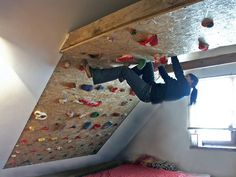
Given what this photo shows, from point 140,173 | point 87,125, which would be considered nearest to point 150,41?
point 87,125

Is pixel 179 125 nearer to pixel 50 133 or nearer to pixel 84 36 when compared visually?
pixel 50 133

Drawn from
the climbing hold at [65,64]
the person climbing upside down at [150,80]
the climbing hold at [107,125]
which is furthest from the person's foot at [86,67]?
the climbing hold at [107,125]

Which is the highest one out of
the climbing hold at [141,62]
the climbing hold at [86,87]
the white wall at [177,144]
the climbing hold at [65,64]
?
the climbing hold at [141,62]

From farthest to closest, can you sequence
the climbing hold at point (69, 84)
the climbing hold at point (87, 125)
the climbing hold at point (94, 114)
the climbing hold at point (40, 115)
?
the climbing hold at point (87, 125) → the climbing hold at point (94, 114) → the climbing hold at point (40, 115) → the climbing hold at point (69, 84)

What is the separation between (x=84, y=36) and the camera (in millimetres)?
2160

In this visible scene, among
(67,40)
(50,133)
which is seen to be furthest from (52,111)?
(67,40)

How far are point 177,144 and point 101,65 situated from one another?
2.21 meters

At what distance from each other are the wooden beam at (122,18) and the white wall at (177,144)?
245 centimetres

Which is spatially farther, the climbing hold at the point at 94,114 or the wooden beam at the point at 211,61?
the climbing hold at the point at 94,114

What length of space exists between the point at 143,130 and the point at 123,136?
38cm

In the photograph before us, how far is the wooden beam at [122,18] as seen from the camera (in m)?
1.57

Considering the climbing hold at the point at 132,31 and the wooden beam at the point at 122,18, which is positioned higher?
the wooden beam at the point at 122,18

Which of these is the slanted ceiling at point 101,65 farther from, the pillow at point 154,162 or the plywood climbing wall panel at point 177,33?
the pillow at point 154,162

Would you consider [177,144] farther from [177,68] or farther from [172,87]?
[177,68]
